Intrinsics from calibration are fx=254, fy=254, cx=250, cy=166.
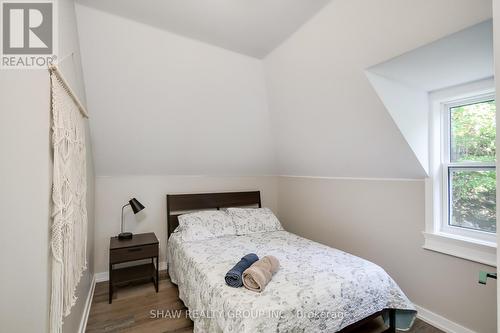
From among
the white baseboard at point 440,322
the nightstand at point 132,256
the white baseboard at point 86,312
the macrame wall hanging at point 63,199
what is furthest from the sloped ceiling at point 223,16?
the white baseboard at point 440,322

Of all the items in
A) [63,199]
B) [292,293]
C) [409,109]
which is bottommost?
[292,293]

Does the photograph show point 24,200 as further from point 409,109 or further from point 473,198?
point 473,198

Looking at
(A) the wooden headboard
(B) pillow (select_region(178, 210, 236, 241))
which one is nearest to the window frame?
(B) pillow (select_region(178, 210, 236, 241))

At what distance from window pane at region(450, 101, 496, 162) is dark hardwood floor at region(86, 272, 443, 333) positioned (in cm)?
150

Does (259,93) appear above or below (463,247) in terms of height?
above

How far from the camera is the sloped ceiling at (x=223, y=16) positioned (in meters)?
1.92

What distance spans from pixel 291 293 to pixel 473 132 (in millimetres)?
2053

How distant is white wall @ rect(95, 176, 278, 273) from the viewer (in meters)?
3.06

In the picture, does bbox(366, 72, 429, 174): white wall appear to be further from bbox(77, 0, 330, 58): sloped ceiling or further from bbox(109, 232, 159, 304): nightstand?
bbox(109, 232, 159, 304): nightstand

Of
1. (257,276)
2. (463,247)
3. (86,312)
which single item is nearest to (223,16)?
(257,276)

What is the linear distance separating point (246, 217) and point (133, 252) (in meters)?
1.38

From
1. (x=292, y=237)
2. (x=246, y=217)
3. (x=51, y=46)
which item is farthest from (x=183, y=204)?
(x=51, y=46)

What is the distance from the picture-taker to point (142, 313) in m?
2.34

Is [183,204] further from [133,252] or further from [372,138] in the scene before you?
[372,138]
